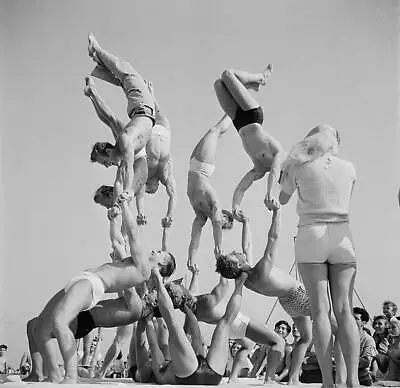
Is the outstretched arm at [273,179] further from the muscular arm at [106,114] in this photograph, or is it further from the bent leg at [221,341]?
the muscular arm at [106,114]

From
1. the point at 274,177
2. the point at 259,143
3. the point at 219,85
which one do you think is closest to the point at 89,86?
the point at 219,85

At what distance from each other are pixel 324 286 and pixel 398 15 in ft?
14.4

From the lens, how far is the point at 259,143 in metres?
5.52

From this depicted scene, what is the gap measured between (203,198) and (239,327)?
4.69ft

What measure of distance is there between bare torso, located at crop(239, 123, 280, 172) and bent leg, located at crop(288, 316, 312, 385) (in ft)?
4.04

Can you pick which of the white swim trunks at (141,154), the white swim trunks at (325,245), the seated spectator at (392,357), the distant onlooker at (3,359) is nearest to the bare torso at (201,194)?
the white swim trunks at (141,154)

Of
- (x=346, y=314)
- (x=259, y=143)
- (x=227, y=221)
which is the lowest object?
(x=346, y=314)

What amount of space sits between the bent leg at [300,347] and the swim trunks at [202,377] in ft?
2.63

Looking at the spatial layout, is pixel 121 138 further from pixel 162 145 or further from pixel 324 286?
pixel 324 286

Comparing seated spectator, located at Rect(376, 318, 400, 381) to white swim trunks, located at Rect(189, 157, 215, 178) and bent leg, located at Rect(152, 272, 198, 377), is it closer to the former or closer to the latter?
bent leg, located at Rect(152, 272, 198, 377)

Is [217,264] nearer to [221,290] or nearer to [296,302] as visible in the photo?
[221,290]

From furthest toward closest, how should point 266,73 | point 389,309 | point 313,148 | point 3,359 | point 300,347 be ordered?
1. point 3,359
2. point 389,309
3. point 266,73
4. point 300,347
5. point 313,148

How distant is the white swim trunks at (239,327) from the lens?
5105 millimetres

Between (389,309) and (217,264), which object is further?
(389,309)
